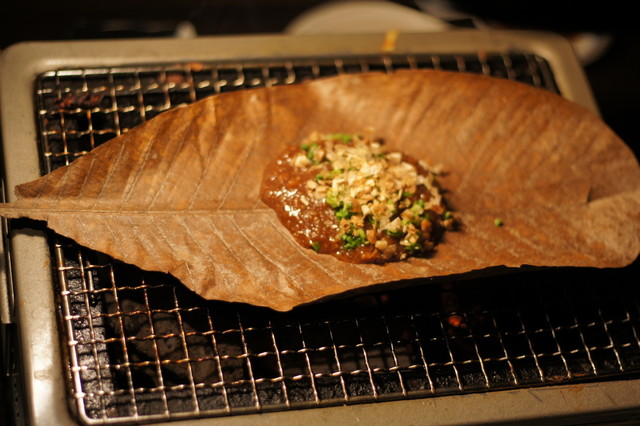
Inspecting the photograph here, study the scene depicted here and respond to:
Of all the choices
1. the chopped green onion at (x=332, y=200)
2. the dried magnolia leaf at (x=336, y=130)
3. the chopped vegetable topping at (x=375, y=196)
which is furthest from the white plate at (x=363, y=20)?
the chopped green onion at (x=332, y=200)

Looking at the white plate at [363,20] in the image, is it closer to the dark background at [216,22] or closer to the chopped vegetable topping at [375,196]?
the dark background at [216,22]

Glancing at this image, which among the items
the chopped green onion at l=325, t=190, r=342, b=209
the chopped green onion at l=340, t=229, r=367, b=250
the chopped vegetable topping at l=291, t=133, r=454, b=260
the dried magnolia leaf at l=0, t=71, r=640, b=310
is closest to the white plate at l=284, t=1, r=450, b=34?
the dried magnolia leaf at l=0, t=71, r=640, b=310

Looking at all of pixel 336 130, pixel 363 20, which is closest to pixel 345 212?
pixel 336 130

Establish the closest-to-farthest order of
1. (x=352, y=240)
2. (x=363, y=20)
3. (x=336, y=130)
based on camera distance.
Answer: (x=352, y=240)
(x=336, y=130)
(x=363, y=20)

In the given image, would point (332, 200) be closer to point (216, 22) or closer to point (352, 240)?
point (352, 240)

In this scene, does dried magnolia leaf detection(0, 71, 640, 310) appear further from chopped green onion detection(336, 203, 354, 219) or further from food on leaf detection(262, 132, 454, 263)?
chopped green onion detection(336, 203, 354, 219)

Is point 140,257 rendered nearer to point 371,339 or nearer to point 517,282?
point 371,339
